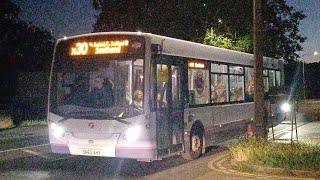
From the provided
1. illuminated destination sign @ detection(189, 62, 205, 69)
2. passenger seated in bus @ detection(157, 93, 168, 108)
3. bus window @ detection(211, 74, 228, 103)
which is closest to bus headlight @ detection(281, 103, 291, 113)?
bus window @ detection(211, 74, 228, 103)

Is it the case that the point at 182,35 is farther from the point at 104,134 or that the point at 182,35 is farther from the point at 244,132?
the point at 104,134

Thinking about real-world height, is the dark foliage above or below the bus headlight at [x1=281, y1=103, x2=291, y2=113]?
above

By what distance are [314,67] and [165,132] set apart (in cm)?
8851

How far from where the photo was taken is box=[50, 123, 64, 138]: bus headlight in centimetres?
1237

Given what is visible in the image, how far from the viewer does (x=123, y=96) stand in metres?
→ 11.8

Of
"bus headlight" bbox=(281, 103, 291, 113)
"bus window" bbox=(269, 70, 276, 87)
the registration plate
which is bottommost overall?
the registration plate

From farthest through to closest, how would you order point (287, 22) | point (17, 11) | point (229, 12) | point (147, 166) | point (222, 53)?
point (287, 22), point (17, 11), point (229, 12), point (222, 53), point (147, 166)

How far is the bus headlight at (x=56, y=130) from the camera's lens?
40.6 feet

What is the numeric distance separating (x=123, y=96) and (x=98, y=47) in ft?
4.71

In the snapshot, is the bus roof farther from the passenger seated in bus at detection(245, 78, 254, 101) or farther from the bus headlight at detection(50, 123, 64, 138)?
the bus headlight at detection(50, 123, 64, 138)

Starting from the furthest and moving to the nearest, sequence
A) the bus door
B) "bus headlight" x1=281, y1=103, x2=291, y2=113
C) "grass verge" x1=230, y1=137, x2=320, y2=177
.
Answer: "bus headlight" x1=281, y1=103, x2=291, y2=113, the bus door, "grass verge" x1=230, y1=137, x2=320, y2=177

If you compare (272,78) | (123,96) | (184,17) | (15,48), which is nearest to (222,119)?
(123,96)

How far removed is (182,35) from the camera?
31.9m

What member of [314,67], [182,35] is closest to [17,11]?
[182,35]
